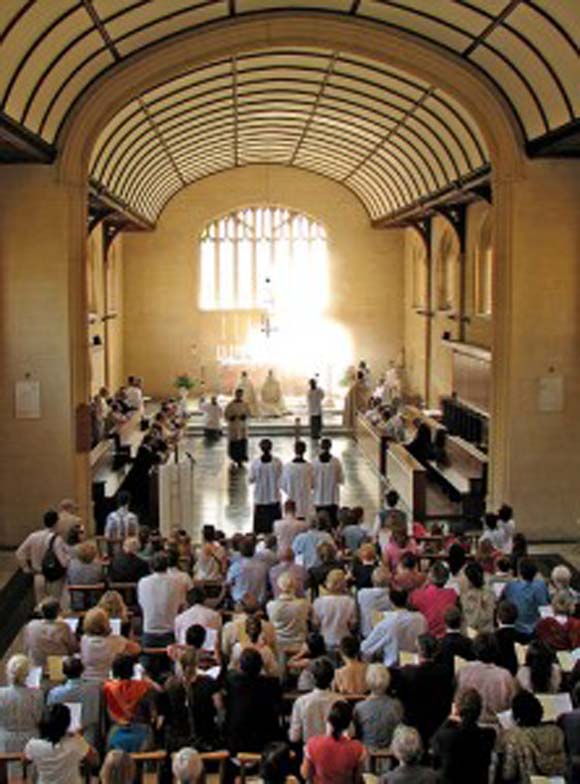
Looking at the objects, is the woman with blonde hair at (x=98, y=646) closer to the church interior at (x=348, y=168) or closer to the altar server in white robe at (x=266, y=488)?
the church interior at (x=348, y=168)

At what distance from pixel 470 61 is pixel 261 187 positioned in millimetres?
17213

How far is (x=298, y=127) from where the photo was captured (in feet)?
77.9

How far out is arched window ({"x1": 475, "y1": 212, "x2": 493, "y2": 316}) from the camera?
21.0 metres

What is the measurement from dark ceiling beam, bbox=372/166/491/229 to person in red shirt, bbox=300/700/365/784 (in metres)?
11.9

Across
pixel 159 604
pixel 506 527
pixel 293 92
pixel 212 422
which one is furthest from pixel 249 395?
pixel 159 604

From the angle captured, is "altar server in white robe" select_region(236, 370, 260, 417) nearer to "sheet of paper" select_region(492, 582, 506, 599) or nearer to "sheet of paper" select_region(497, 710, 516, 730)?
"sheet of paper" select_region(492, 582, 506, 599)

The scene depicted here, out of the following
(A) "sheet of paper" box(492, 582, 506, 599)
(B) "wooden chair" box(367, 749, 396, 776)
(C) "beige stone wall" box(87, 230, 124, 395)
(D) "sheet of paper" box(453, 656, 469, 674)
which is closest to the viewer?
(B) "wooden chair" box(367, 749, 396, 776)

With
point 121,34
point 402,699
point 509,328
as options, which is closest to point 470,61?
point 509,328

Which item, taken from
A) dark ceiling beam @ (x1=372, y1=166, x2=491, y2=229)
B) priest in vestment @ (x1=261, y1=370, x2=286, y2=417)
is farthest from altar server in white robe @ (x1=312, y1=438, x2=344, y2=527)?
priest in vestment @ (x1=261, y1=370, x2=286, y2=417)

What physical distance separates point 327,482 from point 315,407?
427 inches

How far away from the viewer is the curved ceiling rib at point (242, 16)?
11.5 meters

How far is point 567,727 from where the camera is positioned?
6.21 meters

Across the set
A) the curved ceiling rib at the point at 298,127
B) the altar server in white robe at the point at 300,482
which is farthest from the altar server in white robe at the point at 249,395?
the altar server in white robe at the point at 300,482

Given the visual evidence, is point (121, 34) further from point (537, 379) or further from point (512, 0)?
point (537, 379)
